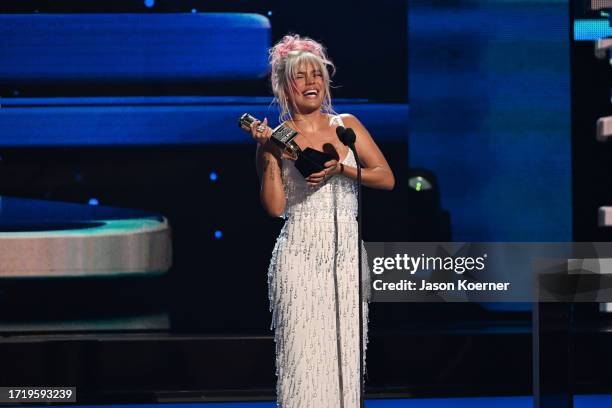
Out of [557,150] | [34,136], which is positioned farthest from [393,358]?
[34,136]

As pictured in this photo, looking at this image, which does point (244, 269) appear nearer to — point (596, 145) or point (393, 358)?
point (393, 358)

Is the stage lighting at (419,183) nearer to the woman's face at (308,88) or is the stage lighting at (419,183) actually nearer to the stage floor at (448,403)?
the stage floor at (448,403)

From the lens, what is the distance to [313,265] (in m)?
2.82

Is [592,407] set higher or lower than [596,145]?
lower

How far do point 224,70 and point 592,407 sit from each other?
2.42 m

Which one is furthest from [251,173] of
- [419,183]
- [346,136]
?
[346,136]

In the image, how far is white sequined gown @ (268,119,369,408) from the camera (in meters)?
2.80

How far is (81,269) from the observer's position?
4.48m

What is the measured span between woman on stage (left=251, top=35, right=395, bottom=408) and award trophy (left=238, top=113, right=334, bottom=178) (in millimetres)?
33

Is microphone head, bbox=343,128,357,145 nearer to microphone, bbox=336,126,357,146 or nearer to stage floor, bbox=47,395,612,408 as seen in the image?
microphone, bbox=336,126,357,146

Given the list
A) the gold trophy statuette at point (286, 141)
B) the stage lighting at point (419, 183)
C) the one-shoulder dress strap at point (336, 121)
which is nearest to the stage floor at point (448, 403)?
the stage lighting at point (419, 183)

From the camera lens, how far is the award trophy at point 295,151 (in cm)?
260

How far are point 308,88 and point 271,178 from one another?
1.06ft

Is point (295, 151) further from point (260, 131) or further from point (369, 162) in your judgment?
point (369, 162)
